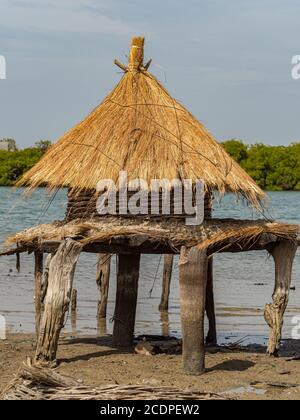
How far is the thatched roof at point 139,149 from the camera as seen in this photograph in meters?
11.2

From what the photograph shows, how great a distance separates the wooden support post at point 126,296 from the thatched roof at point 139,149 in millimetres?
1801

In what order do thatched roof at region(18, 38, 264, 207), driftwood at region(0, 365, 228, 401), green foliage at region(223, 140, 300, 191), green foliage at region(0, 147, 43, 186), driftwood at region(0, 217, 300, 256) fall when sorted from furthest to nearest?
green foliage at region(223, 140, 300, 191) < green foliage at region(0, 147, 43, 186) < thatched roof at region(18, 38, 264, 207) < driftwood at region(0, 217, 300, 256) < driftwood at region(0, 365, 228, 401)

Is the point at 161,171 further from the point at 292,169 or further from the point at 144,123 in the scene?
the point at 292,169

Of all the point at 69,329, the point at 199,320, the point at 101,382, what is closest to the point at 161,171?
the point at 199,320

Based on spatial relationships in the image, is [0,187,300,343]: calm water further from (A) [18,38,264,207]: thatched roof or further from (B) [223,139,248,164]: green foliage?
(B) [223,139,248,164]: green foliage

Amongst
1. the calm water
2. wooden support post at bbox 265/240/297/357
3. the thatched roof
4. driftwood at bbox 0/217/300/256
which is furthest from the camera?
the calm water

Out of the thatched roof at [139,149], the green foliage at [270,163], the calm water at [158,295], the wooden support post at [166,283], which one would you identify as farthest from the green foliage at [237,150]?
the thatched roof at [139,149]

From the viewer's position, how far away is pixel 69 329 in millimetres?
15352

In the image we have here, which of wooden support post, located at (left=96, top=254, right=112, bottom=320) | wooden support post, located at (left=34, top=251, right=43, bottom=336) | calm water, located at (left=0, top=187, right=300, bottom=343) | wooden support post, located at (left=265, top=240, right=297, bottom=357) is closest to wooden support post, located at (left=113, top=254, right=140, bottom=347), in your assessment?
wooden support post, located at (left=34, top=251, right=43, bottom=336)

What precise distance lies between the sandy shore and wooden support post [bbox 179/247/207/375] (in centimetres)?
17

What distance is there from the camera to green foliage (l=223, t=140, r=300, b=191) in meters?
67.2

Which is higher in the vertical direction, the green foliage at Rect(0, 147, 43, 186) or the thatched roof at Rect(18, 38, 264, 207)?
the green foliage at Rect(0, 147, 43, 186)

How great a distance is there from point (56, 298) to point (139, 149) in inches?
73.3
